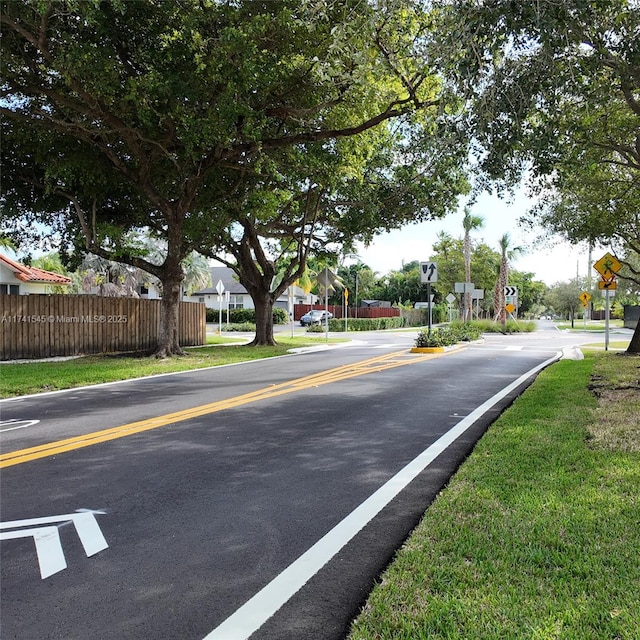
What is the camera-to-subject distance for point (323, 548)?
396 cm

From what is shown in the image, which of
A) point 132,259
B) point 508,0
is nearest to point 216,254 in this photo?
point 132,259

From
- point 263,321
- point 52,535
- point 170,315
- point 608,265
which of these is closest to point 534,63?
point 52,535

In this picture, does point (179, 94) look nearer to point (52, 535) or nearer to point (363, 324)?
point (52, 535)

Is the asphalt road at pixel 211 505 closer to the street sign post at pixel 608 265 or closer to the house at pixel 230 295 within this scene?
the street sign post at pixel 608 265

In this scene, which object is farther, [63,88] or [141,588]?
[63,88]

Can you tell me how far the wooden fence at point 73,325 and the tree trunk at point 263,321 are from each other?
4.95 meters

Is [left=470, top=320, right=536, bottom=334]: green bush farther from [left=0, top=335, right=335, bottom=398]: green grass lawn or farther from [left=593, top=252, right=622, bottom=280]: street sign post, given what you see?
[left=0, top=335, right=335, bottom=398]: green grass lawn

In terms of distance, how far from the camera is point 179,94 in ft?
41.3

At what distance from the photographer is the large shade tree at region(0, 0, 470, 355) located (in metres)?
11.0

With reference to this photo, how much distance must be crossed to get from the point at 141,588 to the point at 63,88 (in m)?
14.0

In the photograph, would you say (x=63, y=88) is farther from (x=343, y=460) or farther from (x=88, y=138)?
(x=343, y=460)

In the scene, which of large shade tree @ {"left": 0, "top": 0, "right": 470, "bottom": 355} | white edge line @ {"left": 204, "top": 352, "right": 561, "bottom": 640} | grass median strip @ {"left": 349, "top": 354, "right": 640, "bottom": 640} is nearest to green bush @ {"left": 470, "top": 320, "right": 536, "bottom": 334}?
large shade tree @ {"left": 0, "top": 0, "right": 470, "bottom": 355}

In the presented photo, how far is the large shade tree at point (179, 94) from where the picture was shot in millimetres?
10977

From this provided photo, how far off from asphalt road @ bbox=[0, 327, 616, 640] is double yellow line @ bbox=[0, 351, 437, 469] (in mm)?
52
